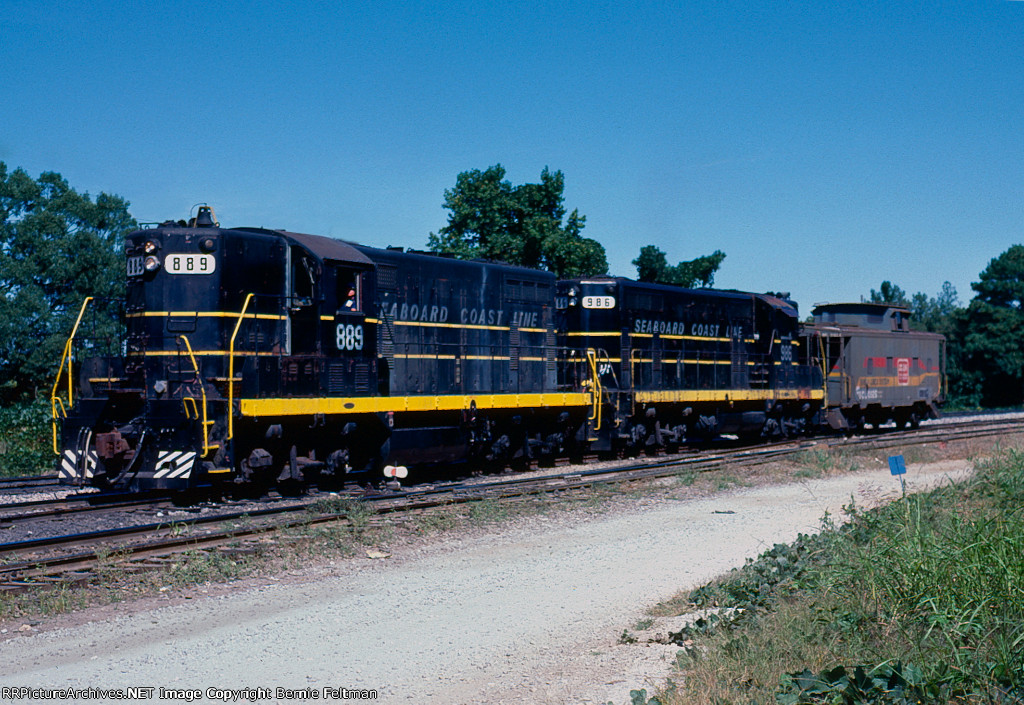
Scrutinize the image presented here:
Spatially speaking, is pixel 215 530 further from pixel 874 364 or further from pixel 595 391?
pixel 874 364

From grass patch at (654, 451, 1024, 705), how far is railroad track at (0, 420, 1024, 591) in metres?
5.63

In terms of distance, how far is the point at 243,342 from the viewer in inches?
502

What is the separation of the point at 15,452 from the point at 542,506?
523 inches

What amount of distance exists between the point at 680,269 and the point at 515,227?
13.8m

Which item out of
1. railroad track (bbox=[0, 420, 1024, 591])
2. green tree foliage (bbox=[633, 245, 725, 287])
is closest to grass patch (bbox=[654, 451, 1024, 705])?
railroad track (bbox=[0, 420, 1024, 591])

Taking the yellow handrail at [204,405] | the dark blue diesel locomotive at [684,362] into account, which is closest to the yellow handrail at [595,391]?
the dark blue diesel locomotive at [684,362]

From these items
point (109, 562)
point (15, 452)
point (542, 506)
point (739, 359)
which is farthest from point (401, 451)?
point (739, 359)

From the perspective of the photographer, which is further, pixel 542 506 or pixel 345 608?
pixel 542 506

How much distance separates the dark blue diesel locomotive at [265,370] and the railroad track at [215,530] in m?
0.89

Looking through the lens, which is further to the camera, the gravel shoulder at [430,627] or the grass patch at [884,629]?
the gravel shoulder at [430,627]

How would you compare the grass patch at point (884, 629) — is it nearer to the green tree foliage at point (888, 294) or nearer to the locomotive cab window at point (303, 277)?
the locomotive cab window at point (303, 277)

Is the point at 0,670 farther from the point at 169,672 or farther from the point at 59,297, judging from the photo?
the point at 59,297

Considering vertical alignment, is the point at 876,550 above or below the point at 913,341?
below

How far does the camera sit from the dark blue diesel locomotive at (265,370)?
12.1m
